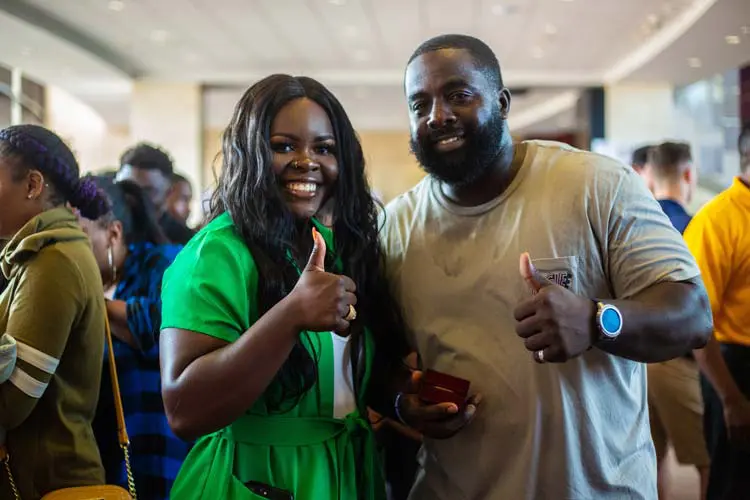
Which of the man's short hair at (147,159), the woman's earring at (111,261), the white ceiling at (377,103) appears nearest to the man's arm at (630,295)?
the woman's earring at (111,261)

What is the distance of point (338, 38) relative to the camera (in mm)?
10742

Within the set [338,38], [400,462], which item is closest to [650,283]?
[400,462]

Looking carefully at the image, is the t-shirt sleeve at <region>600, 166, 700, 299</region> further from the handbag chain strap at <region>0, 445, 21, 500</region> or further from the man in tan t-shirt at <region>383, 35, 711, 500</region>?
the handbag chain strap at <region>0, 445, 21, 500</region>

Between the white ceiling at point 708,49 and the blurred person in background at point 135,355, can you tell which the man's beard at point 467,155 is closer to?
the blurred person in background at point 135,355

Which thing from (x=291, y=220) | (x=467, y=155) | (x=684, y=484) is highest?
(x=467, y=155)

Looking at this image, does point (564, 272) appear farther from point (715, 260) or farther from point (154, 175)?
point (154, 175)

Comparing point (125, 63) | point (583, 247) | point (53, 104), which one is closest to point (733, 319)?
point (583, 247)

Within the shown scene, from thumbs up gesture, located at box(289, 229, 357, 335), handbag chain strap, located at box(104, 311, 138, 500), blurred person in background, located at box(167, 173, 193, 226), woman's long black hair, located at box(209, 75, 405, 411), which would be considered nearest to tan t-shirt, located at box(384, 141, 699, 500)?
woman's long black hair, located at box(209, 75, 405, 411)

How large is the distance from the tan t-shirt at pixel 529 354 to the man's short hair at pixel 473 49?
22 cm

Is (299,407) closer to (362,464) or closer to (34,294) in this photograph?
(362,464)

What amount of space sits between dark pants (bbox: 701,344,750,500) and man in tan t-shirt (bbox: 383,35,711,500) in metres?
1.16

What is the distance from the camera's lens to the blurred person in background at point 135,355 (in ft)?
7.29

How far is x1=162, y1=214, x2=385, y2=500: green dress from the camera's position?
4.39ft

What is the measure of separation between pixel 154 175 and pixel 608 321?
110 inches
